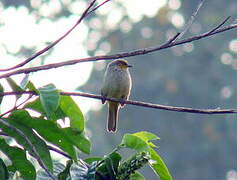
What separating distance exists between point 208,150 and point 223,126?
117 centimetres

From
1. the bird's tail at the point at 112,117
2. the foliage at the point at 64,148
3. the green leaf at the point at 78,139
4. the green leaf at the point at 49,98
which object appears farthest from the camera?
the bird's tail at the point at 112,117

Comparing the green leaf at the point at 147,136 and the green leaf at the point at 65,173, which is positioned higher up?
the green leaf at the point at 147,136

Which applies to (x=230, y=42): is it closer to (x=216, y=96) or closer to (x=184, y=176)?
(x=216, y=96)

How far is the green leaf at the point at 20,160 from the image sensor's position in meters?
2.94

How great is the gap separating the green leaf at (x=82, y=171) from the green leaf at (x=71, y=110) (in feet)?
0.60

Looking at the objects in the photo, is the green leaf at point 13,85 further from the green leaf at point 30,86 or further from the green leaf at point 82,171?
the green leaf at point 82,171

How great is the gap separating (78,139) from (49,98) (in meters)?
0.30

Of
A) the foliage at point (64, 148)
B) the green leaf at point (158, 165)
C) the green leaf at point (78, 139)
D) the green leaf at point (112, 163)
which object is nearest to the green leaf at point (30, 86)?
the foliage at point (64, 148)

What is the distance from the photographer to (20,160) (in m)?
2.96

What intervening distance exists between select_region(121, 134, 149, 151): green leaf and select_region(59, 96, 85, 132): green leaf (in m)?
0.24

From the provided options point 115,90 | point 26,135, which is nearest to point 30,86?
point 26,135

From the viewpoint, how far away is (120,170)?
2869 mm

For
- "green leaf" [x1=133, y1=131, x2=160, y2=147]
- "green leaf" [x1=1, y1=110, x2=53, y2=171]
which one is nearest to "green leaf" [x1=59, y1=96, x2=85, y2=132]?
"green leaf" [x1=1, y1=110, x2=53, y2=171]

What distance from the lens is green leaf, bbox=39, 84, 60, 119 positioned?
2727 millimetres
